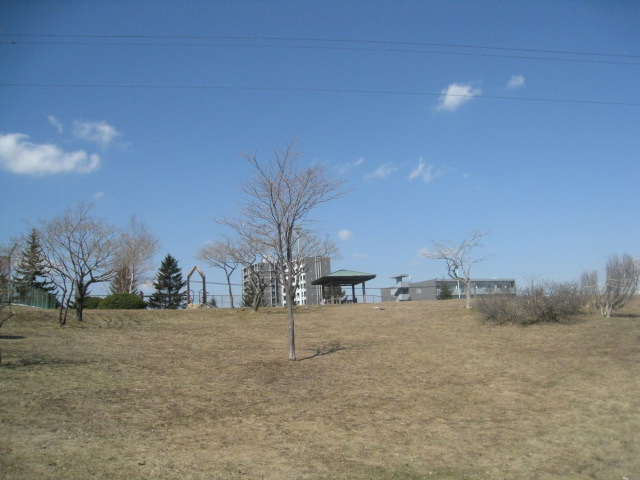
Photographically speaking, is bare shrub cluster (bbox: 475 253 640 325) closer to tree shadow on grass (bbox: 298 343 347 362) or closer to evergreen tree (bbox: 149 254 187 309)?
tree shadow on grass (bbox: 298 343 347 362)

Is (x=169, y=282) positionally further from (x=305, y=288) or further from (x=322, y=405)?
(x=322, y=405)

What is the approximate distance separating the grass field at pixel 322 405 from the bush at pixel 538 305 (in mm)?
1199

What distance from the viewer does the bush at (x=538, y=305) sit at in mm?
19578

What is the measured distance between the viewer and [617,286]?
20.1 m

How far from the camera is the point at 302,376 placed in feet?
40.7

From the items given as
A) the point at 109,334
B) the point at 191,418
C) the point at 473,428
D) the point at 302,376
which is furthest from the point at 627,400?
the point at 109,334

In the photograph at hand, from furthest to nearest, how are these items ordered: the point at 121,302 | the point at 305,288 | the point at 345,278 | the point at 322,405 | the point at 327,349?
the point at 305,288 < the point at 345,278 < the point at 121,302 < the point at 327,349 < the point at 322,405

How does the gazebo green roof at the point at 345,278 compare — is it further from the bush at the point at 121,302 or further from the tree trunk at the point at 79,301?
the tree trunk at the point at 79,301

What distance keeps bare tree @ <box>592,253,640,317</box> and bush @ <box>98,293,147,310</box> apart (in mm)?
25180

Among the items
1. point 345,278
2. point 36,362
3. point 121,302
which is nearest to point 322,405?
point 36,362

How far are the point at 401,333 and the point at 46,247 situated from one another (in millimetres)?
17593

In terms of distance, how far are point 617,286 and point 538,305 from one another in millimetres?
3740

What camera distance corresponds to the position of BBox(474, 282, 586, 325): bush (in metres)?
19.6

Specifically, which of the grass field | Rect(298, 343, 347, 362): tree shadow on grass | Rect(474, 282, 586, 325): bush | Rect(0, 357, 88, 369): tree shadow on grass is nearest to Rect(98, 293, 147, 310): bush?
the grass field
